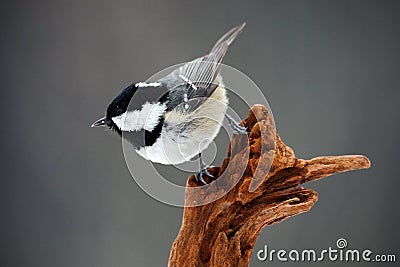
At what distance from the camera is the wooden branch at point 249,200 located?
0.81m

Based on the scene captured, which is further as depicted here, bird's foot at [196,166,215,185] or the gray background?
the gray background

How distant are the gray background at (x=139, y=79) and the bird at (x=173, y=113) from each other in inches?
18.7

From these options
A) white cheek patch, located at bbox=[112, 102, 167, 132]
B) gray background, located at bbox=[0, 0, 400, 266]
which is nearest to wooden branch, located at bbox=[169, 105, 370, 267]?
white cheek patch, located at bbox=[112, 102, 167, 132]

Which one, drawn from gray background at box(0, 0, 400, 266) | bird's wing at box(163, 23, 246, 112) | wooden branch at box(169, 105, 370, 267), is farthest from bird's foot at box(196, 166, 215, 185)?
gray background at box(0, 0, 400, 266)

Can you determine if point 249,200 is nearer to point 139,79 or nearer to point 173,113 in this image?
point 173,113

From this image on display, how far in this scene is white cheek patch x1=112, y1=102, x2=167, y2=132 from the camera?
0.74 metres

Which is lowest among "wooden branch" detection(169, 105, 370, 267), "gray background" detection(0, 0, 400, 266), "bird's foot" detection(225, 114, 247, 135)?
"wooden branch" detection(169, 105, 370, 267)

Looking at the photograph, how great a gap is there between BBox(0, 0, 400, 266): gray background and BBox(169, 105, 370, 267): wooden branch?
0.42 m

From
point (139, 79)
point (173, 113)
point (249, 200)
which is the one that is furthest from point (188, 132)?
point (139, 79)

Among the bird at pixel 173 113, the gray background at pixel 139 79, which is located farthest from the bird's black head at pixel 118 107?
the gray background at pixel 139 79

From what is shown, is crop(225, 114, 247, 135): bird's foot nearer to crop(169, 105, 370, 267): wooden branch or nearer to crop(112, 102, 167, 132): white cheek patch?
crop(169, 105, 370, 267): wooden branch

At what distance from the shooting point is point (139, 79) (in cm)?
127

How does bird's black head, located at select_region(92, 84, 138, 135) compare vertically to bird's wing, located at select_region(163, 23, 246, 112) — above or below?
below

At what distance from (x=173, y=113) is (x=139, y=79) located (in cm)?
54
